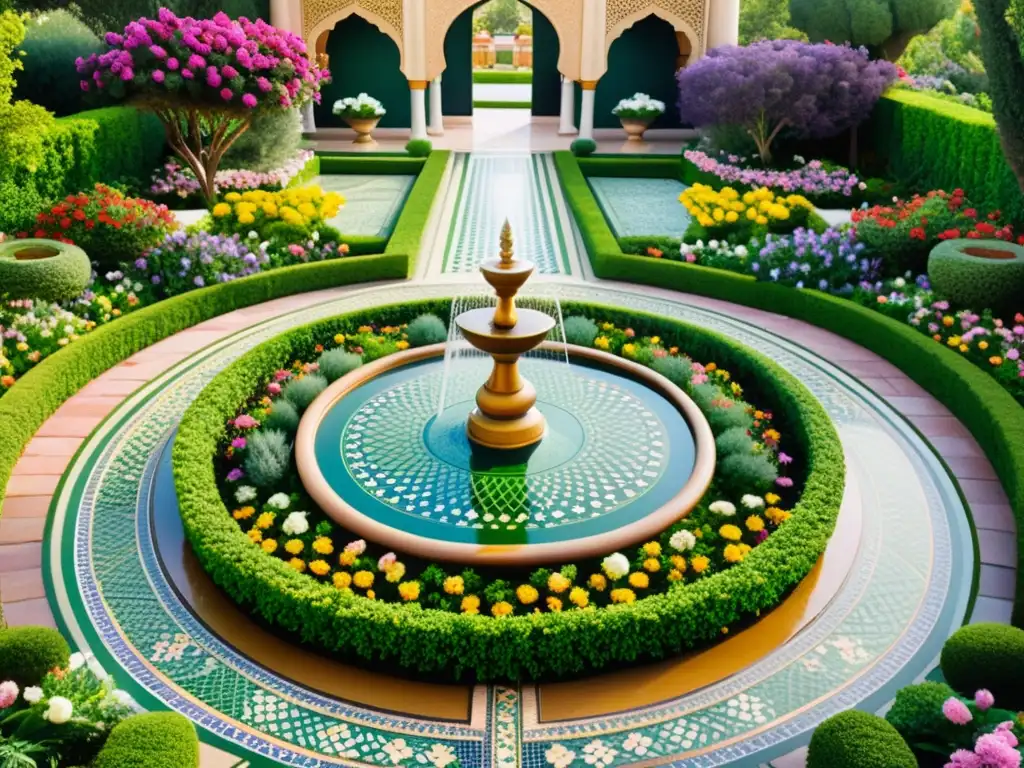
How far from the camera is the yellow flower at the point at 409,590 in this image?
15.8ft

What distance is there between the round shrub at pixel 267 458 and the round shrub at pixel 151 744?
2.34 metres

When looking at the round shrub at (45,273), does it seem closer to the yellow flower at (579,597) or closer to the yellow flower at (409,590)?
the yellow flower at (409,590)

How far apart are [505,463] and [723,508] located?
1478 millimetres

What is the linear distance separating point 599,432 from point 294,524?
7.56ft

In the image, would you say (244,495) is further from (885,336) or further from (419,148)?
(419,148)

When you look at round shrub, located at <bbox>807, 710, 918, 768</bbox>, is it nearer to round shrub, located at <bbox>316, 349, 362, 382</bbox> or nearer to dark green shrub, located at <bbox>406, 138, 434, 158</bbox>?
round shrub, located at <bbox>316, 349, 362, 382</bbox>

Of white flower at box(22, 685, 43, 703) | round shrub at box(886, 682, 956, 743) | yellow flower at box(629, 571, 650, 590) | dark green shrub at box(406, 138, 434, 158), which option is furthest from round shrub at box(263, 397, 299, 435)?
dark green shrub at box(406, 138, 434, 158)

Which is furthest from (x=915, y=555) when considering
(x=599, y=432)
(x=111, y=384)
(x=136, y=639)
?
(x=111, y=384)

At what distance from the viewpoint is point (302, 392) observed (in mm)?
7027

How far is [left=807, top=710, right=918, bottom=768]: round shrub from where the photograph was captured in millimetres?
3471

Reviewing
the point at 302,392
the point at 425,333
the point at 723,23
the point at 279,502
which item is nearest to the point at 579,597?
the point at 279,502

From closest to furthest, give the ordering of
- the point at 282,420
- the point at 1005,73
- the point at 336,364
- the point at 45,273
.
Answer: the point at 282,420 → the point at 336,364 → the point at 45,273 → the point at 1005,73

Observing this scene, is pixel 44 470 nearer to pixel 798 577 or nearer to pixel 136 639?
pixel 136 639

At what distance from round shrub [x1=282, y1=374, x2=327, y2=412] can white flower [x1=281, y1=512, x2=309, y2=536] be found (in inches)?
65.4
